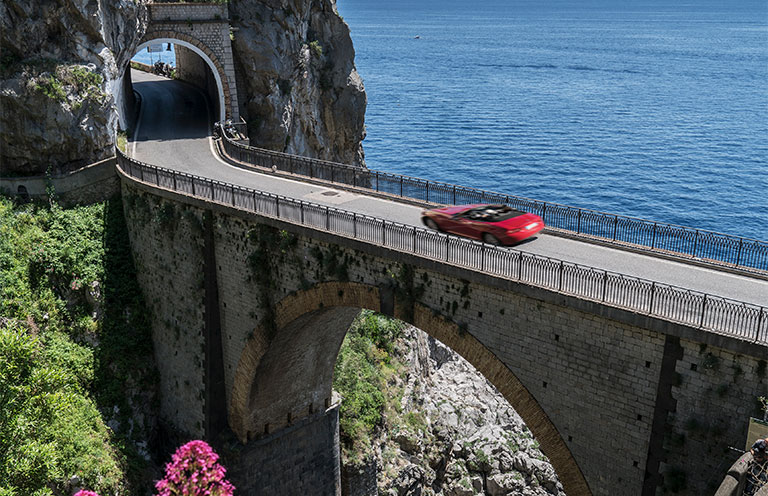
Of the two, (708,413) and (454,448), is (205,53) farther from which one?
(708,413)

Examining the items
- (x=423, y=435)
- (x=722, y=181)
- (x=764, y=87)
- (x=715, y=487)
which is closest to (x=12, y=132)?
(x=423, y=435)

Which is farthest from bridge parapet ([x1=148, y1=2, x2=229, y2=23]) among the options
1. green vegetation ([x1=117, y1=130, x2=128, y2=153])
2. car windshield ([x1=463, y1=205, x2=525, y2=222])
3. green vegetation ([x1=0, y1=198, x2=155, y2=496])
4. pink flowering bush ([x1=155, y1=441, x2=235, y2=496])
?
pink flowering bush ([x1=155, y1=441, x2=235, y2=496])

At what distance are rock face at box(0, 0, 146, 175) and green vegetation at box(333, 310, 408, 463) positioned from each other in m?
15.7

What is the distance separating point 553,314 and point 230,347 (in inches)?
581

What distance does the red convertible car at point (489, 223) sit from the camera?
72.5 feet

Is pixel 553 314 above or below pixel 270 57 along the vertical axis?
below

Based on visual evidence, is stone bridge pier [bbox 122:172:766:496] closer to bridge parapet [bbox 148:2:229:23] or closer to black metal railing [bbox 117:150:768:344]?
black metal railing [bbox 117:150:768:344]

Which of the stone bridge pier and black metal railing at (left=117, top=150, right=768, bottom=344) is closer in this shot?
black metal railing at (left=117, top=150, right=768, bottom=344)

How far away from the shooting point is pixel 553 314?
61.5 feet

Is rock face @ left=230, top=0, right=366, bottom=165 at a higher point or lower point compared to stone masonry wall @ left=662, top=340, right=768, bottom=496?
higher

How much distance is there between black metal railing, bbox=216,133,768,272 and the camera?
68.8 ft

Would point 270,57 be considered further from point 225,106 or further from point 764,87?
point 764,87

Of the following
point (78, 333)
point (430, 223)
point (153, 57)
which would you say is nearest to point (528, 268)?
point (430, 223)

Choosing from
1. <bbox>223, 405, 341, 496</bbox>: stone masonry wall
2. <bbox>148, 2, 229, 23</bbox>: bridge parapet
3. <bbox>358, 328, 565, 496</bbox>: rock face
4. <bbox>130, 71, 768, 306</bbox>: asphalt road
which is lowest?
<bbox>358, 328, 565, 496</bbox>: rock face
